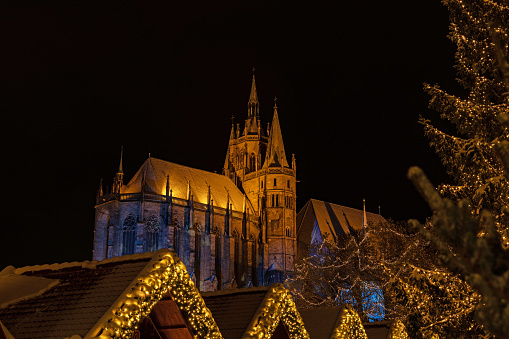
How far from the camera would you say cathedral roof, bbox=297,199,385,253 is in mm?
62975

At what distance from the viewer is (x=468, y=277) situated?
11.0 feet

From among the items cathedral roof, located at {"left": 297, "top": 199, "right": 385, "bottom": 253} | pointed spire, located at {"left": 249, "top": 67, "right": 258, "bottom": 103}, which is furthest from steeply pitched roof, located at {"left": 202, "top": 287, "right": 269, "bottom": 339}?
pointed spire, located at {"left": 249, "top": 67, "right": 258, "bottom": 103}

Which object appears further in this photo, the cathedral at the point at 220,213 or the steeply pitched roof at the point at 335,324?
the cathedral at the point at 220,213

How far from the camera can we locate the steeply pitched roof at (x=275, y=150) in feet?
195

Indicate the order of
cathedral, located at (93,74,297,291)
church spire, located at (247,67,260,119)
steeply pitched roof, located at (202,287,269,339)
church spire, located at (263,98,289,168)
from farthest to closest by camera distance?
church spire, located at (247,67,260,119)
church spire, located at (263,98,289,168)
cathedral, located at (93,74,297,291)
steeply pitched roof, located at (202,287,269,339)

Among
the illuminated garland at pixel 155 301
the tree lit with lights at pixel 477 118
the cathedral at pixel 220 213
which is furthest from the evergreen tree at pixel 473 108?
the cathedral at pixel 220 213

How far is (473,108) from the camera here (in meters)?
10.9

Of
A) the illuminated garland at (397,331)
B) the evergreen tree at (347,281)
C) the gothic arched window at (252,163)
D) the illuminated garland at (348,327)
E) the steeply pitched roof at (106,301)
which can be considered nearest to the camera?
the steeply pitched roof at (106,301)

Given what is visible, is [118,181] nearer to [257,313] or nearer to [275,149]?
[275,149]

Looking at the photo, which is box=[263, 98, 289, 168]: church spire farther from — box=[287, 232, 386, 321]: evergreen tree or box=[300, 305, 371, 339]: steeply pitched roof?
box=[300, 305, 371, 339]: steeply pitched roof

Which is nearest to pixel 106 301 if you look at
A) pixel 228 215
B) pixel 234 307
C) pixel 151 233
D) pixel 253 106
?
pixel 234 307

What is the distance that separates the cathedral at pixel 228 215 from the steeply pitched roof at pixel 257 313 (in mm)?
38584

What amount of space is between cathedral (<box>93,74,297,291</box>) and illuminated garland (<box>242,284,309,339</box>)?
38.4 metres

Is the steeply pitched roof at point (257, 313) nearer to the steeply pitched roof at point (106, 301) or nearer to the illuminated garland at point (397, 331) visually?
the steeply pitched roof at point (106, 301)
